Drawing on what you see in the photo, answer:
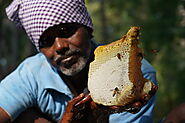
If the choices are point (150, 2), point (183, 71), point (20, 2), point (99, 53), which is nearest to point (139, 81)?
point (99, 53)

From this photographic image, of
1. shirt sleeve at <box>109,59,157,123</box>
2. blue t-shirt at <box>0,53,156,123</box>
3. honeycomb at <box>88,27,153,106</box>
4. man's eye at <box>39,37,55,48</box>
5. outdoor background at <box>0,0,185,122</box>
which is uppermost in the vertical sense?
man's eye at <box>39,37,55,48</box>

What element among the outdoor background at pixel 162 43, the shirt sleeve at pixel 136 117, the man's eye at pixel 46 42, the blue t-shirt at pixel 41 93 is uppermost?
the man's eye at pixel 46 42

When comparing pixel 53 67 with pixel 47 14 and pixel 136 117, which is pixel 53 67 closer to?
pixel 47 14

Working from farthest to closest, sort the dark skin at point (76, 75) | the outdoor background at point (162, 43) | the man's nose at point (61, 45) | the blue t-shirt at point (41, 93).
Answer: the outdoor background at point (162, 43)
the blue t-shirt at point (41, 93)
the man's nose at point (61, 45)
the dark skin at point (76, 75)

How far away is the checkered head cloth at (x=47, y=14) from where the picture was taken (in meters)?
2.59

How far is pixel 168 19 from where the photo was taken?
8.41 meters

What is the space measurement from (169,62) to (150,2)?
1.76 m

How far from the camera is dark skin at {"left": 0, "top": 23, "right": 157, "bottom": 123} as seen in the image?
221 centimetres

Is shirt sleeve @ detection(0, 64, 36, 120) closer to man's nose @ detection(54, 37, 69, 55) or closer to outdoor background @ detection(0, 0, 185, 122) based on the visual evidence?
man's nose @ detection(54, 37, 69, 55)

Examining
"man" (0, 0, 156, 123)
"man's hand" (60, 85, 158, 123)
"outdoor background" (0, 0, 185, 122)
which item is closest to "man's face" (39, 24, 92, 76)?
"man" (0, 0, 156, 123)

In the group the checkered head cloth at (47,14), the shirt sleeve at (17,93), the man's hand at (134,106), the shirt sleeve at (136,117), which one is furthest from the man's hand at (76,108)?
the checkered head cloth at (47,14)

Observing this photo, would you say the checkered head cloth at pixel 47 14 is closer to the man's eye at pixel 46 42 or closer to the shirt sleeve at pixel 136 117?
the man's eye at pixel 46 42

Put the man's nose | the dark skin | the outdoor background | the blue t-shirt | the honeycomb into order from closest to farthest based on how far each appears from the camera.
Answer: the honeycomb
the dark skin
the man's nose
the blue t-shirt
the outdoor background

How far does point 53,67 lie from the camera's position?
2.75 m
